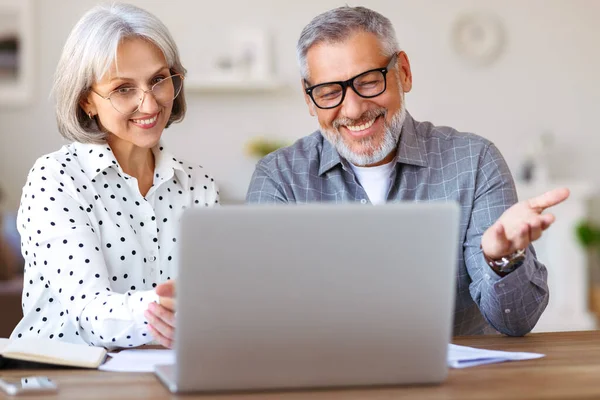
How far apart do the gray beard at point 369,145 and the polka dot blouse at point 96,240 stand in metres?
0.34

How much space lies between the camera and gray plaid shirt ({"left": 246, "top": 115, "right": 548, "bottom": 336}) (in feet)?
6.57

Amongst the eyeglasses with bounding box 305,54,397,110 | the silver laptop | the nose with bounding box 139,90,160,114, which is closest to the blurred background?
the eyeglasses with bounding box 305,54,397,110

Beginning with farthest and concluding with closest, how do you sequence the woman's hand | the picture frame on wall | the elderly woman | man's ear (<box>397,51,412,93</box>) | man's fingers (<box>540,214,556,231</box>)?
the picture frame on wall < man's ear (<box>397,51,412,93</box>) < the elderly woman < the woman's hand < man's fingers (<box>540,214,556,231</box>)

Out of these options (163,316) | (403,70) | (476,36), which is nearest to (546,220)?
(163,316)

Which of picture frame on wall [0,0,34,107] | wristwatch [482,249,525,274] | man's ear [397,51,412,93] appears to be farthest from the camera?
picture frame on wall [0,0,34,107]

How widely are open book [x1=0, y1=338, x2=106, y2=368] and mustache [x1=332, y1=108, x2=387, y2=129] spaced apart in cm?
85

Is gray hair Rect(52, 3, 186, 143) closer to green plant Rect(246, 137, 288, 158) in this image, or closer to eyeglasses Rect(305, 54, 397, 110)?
eyeglasses Rect(305, 54, 397, 110)

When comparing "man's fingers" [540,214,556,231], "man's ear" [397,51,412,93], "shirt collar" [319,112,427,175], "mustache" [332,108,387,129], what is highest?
"man's ear" [397,51,412,93]

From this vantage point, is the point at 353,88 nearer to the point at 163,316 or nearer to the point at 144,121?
the point at 144,121

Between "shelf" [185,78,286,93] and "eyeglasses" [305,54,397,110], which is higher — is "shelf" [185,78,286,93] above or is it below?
above

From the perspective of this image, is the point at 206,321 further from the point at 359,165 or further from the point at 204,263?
the point at 359,165

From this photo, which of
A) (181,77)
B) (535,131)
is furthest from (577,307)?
(181,77)

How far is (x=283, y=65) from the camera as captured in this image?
216 inches

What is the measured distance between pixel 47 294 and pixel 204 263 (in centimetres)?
89
